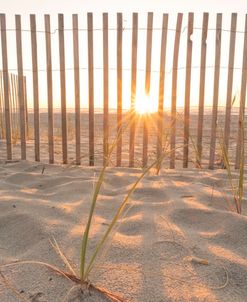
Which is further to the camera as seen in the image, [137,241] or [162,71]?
[162,71]

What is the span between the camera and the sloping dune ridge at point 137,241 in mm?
1174

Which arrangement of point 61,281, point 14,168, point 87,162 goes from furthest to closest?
point 87,162
point 14,168
point 61,281

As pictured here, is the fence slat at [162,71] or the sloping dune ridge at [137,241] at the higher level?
the fence slat at [162,71]

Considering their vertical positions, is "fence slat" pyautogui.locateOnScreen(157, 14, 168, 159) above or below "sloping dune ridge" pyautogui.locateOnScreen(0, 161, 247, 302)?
above

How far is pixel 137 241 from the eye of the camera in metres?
1.53

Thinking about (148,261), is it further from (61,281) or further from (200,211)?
(200,211)

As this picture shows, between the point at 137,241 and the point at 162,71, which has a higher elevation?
the point at 162,71

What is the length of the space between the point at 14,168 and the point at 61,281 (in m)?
2.40

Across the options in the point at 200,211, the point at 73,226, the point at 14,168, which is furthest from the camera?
the point at 14,168

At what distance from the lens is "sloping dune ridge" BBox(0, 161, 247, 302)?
117 centimetres

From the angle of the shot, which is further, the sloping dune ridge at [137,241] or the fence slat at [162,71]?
the fence slat at [162,71]

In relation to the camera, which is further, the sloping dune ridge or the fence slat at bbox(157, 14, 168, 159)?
the fence slat at bbox(157, 14, 168, 159)

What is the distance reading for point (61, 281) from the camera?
120 centimetres

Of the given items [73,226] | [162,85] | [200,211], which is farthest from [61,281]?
[162,85]
